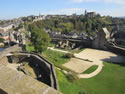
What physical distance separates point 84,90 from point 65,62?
31.1 ft

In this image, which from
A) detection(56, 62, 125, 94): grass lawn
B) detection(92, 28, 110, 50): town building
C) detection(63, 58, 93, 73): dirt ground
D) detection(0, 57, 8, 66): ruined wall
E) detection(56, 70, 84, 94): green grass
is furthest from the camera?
detection(92, 28, 110, 50): town building

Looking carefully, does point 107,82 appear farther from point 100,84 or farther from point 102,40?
point 102,40

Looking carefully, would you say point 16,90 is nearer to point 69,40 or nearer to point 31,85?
point 31,85

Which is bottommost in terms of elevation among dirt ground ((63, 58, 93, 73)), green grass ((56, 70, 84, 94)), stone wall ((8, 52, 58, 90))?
dirt ground ((63, 58, 93, 73))

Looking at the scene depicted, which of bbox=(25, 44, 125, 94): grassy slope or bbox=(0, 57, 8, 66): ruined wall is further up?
bbox=(0, 57, 8, 66): ruined wall

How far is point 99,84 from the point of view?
43.0 ft

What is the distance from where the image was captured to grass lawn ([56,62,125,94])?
11.6 meters

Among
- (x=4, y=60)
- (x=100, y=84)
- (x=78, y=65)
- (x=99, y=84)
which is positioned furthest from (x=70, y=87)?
(x=4, y=60)

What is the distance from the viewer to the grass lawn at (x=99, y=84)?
38.2ft

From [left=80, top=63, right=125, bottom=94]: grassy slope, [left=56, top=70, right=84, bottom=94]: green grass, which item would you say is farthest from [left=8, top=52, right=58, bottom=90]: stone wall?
[left=80, top=63, right=125, bottom=94]: grassy slope

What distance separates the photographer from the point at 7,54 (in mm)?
18344

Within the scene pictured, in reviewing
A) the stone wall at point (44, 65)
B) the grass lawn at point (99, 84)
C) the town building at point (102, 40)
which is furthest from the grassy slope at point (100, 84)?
the town building at point (102, 40)

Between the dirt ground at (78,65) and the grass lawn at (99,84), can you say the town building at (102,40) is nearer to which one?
the dirt ground at (78,65)

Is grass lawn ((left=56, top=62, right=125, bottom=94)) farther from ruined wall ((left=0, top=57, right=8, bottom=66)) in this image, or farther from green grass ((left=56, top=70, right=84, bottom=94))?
ruined wall ((left=0, top=57, right=8, bottom=66))
